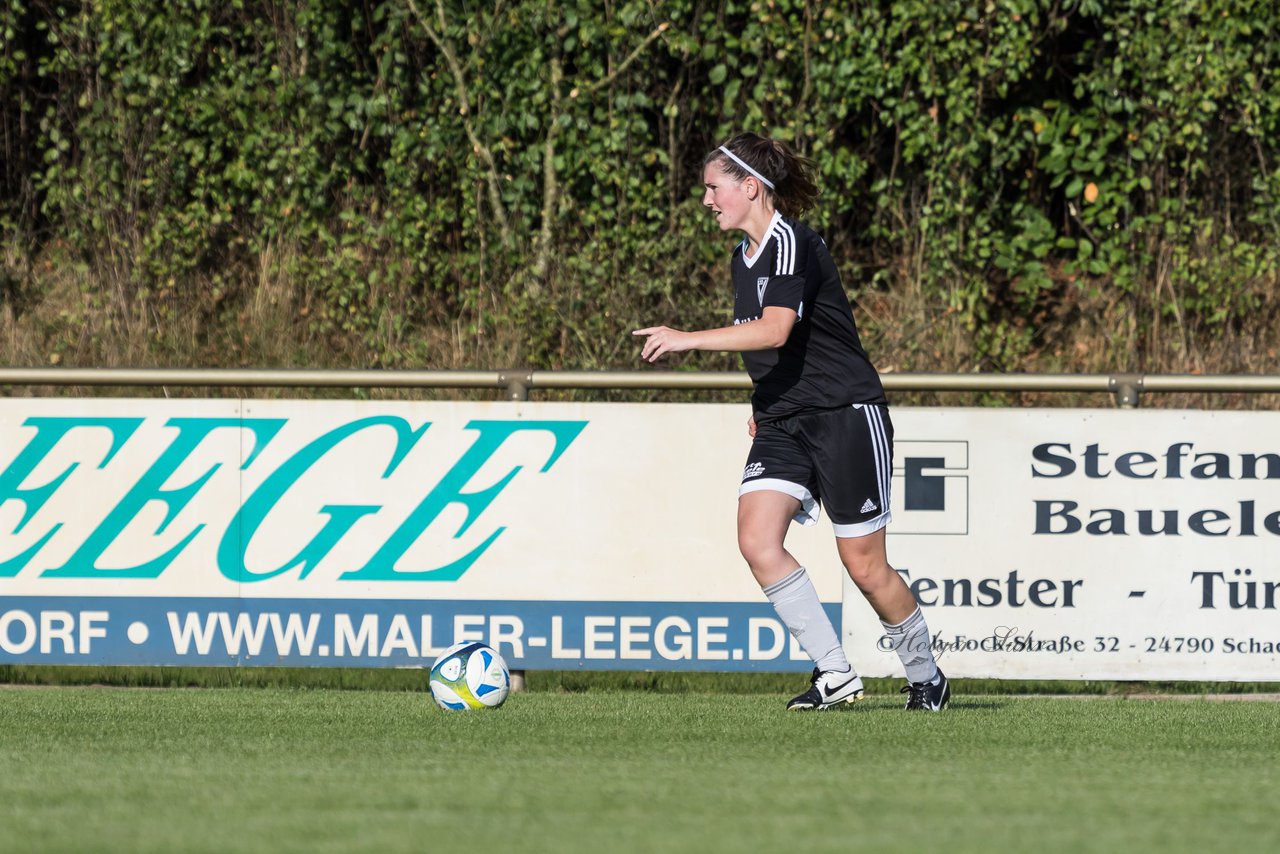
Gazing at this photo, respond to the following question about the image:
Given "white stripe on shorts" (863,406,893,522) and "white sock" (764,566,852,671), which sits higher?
"white stripe on shorts" (863,406,893,522)

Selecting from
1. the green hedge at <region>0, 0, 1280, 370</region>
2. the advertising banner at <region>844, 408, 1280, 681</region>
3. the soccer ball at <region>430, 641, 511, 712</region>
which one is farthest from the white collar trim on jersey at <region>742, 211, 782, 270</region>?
the green hedge at <region>0, 0, 1280, 370</region>

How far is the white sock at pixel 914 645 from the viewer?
623 cm

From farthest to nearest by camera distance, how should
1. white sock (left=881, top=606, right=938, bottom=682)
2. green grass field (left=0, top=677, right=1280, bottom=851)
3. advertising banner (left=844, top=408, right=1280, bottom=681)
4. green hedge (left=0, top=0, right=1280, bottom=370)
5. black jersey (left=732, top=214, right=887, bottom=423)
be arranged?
green hedge (left=0, top=0, right=1280, bottom=370) → advertising banner (left=844, top=408, right=1280, bottom=681) → white sock (left=881, top=606, right=938, bottom=682) → black jersey (left=732, top=214, right=887, bottom=423) → green grass field (left=0, top=677, right=1280, bottom=851)

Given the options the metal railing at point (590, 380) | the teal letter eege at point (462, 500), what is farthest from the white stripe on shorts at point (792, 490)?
the teal letter eege at point (462, 500)

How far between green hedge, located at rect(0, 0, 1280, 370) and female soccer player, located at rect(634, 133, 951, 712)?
5.50 metres

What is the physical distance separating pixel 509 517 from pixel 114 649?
1.82m

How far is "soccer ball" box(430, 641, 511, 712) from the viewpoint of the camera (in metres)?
6.35

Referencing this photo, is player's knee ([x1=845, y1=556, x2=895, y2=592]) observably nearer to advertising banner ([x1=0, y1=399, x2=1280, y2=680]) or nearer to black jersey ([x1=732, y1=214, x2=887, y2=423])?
black jersey ([x1=732, y1=214, x2=887, y2=423])

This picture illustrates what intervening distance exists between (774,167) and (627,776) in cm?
245

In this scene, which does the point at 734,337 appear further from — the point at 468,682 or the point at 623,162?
the point at 623,162

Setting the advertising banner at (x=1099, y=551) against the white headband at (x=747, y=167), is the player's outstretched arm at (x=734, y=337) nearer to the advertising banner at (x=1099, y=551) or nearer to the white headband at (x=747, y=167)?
the white headband at (x=747, y=167)

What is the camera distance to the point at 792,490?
6.09 metres

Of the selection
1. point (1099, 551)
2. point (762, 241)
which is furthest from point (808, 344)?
point (1099, 551)

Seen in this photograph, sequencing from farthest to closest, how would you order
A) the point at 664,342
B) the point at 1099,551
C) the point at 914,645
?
A: the point at 1099,551, the point at 914,645, the point at 664,342
